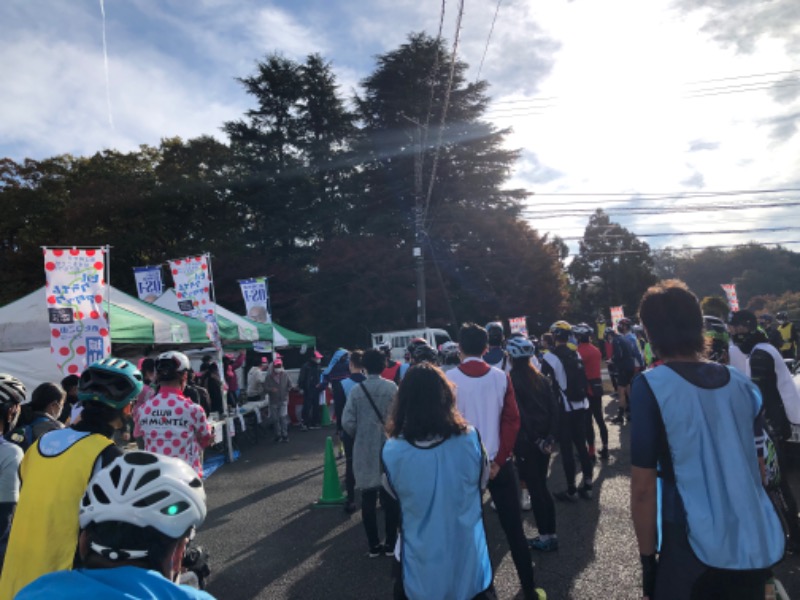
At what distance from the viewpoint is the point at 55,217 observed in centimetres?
2848

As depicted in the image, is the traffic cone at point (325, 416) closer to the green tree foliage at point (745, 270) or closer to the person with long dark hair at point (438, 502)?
the person with long dark hair at point (438, 502)

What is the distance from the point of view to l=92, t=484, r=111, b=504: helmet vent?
139 centimetres

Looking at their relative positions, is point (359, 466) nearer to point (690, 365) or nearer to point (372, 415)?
point (372, 415)

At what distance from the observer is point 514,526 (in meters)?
3.67

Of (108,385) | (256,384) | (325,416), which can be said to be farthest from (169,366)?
(325,416)

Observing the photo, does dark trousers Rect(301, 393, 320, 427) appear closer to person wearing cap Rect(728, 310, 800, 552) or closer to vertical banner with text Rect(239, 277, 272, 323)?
vertical banner with text Rect(239, 277, 272, 323)

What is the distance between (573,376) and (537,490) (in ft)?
7.02

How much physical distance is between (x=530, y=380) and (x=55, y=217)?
30776mm

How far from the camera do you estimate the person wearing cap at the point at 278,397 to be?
12492 mm

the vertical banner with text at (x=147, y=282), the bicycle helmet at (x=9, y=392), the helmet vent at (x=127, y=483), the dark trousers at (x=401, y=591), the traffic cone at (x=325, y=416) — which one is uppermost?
the vertical banner with text at (x=147, y=282)

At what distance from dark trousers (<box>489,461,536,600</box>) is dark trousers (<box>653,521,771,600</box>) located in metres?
1.72

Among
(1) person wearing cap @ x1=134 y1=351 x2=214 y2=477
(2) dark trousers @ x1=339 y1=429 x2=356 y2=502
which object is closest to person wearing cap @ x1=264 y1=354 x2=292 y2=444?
(2) dark trousers @ x1=339 y1=429 x2=356 y2=502

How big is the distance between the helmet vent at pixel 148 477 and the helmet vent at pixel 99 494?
3.0 inches

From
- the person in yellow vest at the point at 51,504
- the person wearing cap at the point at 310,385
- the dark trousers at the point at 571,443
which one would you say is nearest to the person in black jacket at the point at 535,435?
the dark trousers at the point at 571,443
